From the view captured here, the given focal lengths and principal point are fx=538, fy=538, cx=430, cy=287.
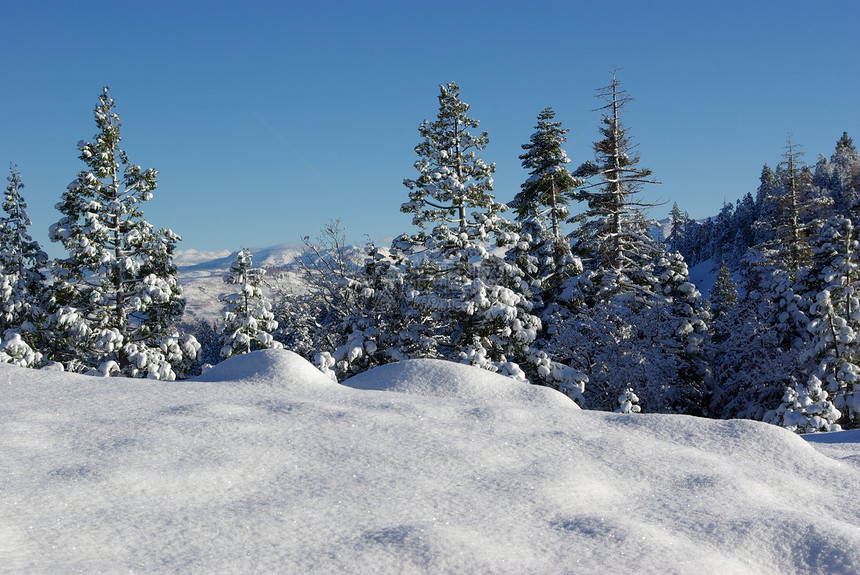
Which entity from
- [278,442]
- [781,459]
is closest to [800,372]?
[781,459]

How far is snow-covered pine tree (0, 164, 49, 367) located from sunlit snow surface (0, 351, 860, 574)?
58.4ft

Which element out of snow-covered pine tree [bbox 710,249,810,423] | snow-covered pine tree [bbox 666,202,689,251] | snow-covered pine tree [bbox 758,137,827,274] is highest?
snow-covered pine tree [bbox 666,202,689,251]

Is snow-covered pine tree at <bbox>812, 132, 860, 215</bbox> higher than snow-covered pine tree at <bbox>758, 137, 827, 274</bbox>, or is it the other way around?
snow-covered pine tree at <bbox>812, 132, 860, 215</bbox>

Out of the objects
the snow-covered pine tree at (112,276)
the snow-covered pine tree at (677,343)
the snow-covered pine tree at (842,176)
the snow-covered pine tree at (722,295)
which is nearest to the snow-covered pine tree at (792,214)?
the snow-covered pine tree at (677,343)

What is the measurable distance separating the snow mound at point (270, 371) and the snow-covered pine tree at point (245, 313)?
13965 mm

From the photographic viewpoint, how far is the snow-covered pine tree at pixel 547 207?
24000 millimetres

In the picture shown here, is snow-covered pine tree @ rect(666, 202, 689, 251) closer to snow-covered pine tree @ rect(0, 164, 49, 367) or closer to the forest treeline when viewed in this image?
the forest treeline

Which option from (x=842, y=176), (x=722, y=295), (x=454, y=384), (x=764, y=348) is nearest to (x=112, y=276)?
(x=454, y=384)

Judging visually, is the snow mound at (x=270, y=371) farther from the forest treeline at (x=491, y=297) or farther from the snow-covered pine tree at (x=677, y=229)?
the snow-covered pine tree at (x=677, y=229)

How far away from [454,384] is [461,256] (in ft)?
37.2

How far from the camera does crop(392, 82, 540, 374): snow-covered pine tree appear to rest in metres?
18.9

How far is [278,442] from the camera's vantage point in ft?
17.1

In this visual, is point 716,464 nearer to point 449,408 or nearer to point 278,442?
point 449,408

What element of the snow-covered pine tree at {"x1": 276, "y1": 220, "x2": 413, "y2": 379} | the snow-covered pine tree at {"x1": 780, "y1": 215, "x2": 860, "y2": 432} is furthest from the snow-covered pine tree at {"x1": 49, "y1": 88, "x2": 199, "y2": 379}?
the snow-covered pine tree at {"x1": 780, "y1": 215, "x2": 860, "y2": 432}
